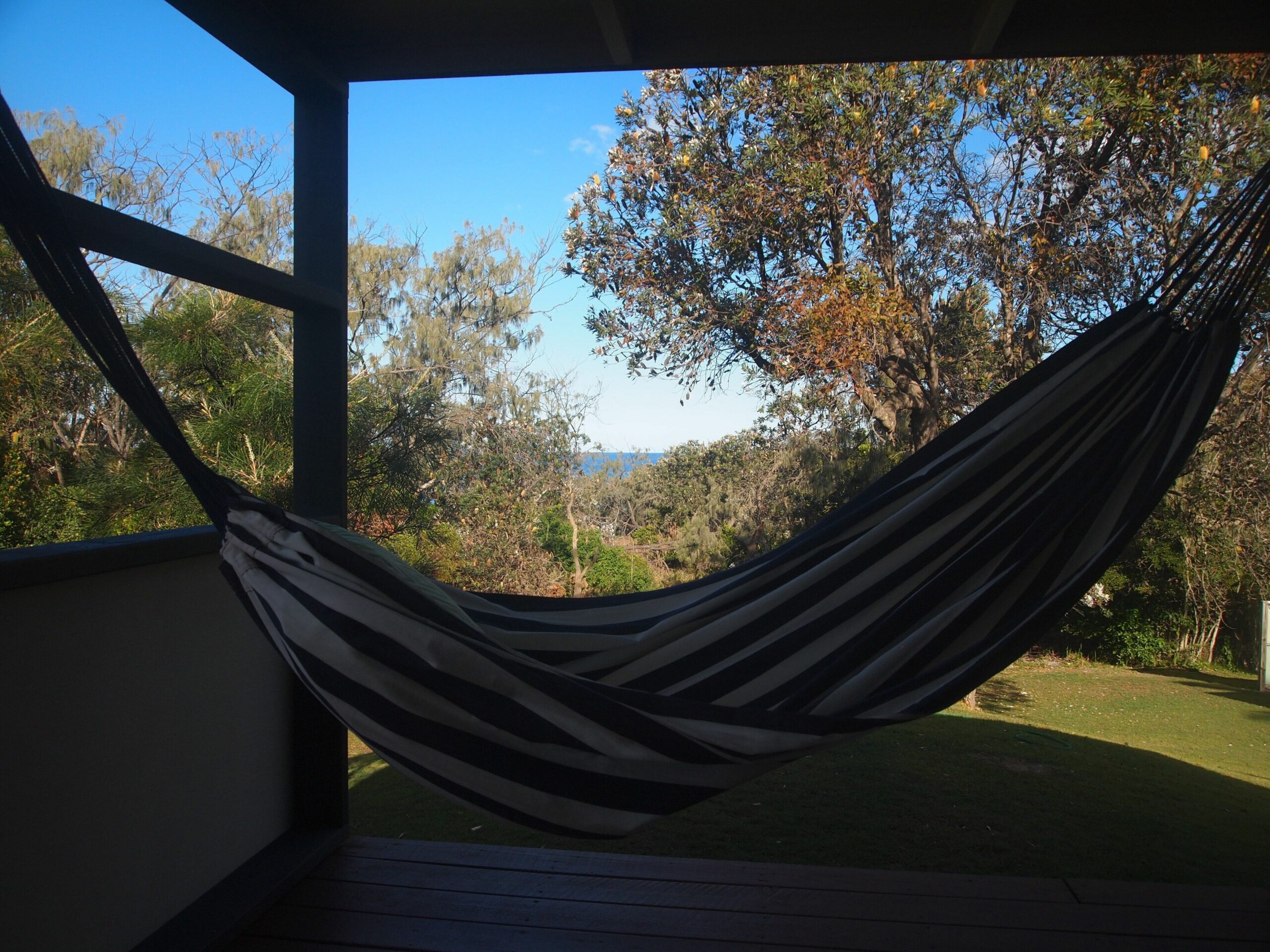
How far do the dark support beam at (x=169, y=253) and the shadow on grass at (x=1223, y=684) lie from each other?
18.5ft

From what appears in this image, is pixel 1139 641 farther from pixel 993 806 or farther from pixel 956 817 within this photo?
pixel 956 817

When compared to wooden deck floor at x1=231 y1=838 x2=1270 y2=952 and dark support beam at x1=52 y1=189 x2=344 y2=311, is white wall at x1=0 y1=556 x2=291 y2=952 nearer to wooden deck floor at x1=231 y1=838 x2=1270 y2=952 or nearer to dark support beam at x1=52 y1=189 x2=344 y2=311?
wooden deck floor at x1=231 y1=838 x2=1270 y2=952

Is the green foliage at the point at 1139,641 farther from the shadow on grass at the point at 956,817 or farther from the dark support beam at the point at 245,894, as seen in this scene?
the dark support beam at the point at 245,894

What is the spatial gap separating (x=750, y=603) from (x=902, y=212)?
4.76 m

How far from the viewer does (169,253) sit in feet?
4.41

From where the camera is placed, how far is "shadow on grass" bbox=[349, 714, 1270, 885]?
2.91m

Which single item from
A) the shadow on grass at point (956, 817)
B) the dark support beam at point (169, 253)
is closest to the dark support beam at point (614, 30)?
the dark support beam at point (169, 253)

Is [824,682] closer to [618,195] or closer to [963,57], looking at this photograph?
[963,57]

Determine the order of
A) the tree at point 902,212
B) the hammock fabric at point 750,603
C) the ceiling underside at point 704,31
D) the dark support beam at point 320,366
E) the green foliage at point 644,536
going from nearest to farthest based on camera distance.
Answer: the hammock fabric at point 750,603 < the ceiling underside at point 704,31 < the dark support beam at point 320,366 < the tree at point 902,212 < the green foliage at point 644,536

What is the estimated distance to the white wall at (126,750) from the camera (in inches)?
48.6

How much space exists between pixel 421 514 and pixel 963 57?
4.88 metres

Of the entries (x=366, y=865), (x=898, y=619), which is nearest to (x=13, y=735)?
(x=366, y=865)

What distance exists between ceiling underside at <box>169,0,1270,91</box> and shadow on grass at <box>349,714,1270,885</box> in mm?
2019

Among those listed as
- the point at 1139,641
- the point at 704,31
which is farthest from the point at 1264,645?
the point at 704,31
